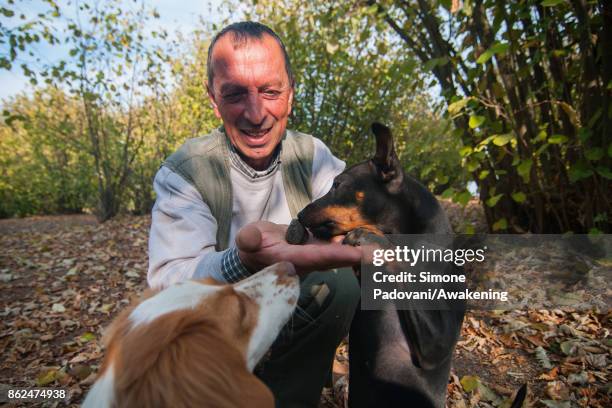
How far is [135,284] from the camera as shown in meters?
5.12

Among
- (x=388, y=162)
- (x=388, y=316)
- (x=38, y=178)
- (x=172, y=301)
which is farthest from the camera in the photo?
(x=38, y=178)

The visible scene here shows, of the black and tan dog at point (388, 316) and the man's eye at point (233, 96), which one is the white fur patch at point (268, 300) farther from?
the man's eye at point (233, 96)

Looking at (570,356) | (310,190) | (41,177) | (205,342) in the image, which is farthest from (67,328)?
(41,177)

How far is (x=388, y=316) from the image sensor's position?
1992 millimetres

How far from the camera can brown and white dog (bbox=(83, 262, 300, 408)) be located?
45.9 inches

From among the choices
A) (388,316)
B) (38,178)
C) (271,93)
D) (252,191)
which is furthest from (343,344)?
(38,178)

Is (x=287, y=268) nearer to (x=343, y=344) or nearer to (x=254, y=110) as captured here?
(x=254, y=110)

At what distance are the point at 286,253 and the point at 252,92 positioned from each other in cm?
111

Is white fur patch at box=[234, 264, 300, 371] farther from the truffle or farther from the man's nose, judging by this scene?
the man's nose

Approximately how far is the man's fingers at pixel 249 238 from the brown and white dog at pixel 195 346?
0.47ft

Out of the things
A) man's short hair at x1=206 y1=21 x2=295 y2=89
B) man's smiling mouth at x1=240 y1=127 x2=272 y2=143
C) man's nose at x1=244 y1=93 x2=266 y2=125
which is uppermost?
man's short hair at x1=206 y1=21 x2=295 y2=89

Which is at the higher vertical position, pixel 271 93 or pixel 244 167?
pixel 271 93

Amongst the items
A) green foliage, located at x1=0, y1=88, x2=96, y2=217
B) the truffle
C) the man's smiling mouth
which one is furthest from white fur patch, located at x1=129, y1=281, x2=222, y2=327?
green foliage, located at x1=0, y1=88, x2=96, y2=217

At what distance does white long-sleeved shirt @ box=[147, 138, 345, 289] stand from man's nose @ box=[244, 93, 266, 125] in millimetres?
303
